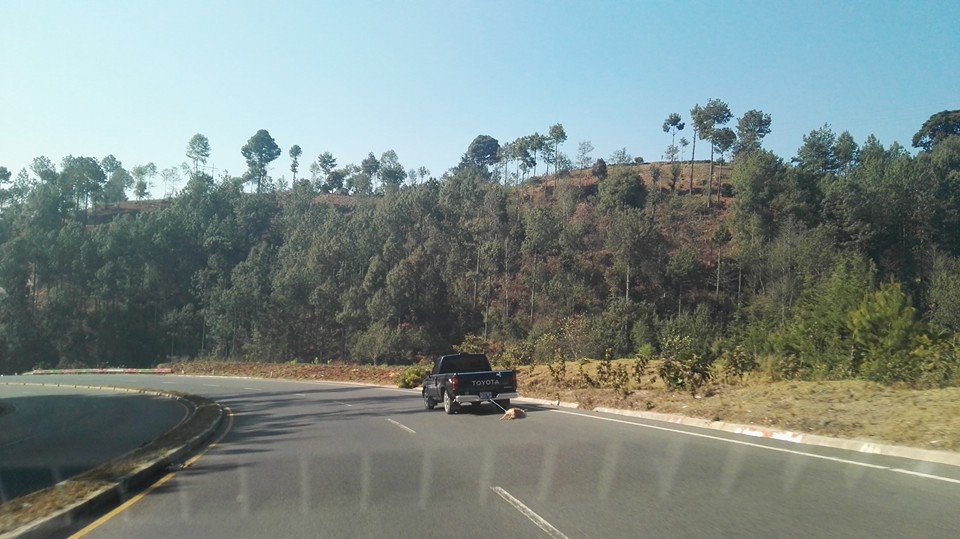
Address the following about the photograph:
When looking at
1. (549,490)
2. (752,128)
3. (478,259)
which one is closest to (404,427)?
(549,490)

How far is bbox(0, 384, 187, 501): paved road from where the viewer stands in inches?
534

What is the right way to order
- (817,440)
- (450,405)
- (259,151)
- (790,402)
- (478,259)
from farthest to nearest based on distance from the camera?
(259,151) → (478,259) → (450,405) → (790,402) → (817,440)

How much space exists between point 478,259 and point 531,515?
3089 inches

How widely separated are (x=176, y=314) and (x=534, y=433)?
81742mm

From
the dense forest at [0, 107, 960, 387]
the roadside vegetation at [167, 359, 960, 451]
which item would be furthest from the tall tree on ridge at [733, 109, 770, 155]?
the roadside vegetation at [167, 359, 960, 451]

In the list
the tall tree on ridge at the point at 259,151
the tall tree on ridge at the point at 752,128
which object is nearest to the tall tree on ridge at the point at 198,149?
the tall tree on ridge at the point at 259,151

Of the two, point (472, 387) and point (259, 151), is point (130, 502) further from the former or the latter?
point (259, 151)

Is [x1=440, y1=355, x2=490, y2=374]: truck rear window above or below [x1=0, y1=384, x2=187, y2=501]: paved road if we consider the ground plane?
above

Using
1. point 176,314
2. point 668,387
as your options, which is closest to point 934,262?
point 668,387

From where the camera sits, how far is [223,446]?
621 inches

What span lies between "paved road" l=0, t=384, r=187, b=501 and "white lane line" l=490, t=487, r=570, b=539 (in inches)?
285

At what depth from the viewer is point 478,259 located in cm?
8662

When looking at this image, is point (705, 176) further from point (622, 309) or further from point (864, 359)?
point (864, 359)

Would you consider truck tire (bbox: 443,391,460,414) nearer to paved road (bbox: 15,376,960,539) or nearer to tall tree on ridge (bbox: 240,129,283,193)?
paved road (bbox: 15,376,960,539)
